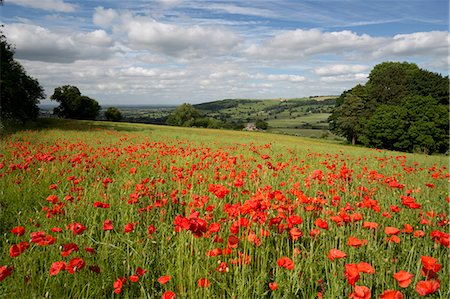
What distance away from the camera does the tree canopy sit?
3809 cm

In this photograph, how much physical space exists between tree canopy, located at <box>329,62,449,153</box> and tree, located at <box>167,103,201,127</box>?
57.5 metres

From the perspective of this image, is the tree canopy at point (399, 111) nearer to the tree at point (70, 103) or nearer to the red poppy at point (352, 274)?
the red poppy at point (352, 274)

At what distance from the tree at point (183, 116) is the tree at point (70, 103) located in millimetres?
30770

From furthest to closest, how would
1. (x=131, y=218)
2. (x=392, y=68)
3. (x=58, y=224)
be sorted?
(x=392, y=68)
(x=131, y=218)
(x=58, y=224)

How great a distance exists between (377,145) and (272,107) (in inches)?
4278

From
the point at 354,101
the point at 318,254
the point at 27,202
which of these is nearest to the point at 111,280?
the point at 318,254

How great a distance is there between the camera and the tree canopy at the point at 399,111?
38.1 meters

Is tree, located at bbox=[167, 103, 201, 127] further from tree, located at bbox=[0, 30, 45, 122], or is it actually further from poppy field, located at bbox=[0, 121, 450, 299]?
poppy field, located at bbox=[0, 121, 450, 299]

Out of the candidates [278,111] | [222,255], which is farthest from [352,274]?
[278,111]

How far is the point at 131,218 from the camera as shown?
3885 mm

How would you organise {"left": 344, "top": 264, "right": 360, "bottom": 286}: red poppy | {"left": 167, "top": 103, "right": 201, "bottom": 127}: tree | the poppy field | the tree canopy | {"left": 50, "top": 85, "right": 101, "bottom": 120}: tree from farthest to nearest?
{"left": 167, "top": 103, "right": 201, "bottom": 127}: tree, {"left": 50, "top": 85, "right": 101, "bottom": 120}: tree, the tree canopy, the poppy field, {"left": 344, "top": 264, "right": 360, "bottom": 286}: red poppy

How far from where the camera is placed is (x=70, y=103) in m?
66.0

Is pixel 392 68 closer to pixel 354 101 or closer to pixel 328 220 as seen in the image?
pixel 354 101

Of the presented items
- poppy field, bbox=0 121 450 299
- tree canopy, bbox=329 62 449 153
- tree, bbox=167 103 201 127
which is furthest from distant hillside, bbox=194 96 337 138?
poppy field, bbox=0 121 450 299
